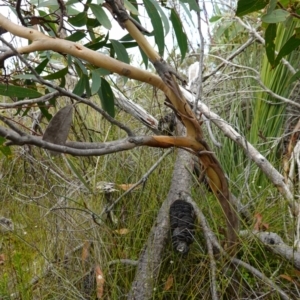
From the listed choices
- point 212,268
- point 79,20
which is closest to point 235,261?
point 212,268

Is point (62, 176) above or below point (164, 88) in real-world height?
below

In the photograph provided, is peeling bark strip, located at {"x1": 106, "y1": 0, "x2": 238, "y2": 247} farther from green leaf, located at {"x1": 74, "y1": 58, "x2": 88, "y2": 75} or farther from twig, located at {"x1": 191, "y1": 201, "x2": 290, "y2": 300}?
green leaf, located at {"x1": 74, "y1": 58, "x2": 88, "y2": 75}

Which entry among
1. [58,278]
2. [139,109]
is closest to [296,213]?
[58,278]

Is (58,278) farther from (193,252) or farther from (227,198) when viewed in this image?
(227,198)

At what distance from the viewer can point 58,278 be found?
7.07 feet

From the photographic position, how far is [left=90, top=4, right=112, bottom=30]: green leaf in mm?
1630

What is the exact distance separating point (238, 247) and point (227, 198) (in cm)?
25

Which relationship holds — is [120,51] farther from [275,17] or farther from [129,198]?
[129,198]

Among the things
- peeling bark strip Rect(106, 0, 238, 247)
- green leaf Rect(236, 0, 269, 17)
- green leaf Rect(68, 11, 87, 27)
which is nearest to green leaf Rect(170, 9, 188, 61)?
peeling bark strip Rect(106, 0, 238, 247)

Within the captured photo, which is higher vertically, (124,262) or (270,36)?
(270,36)

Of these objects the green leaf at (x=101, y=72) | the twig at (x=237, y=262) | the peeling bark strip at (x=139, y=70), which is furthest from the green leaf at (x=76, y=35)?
the twig at (x=237, y=262)

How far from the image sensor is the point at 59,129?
1.41 metres

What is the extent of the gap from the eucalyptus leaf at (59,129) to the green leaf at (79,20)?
0.46 meters

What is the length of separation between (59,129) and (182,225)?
702 millimetres
